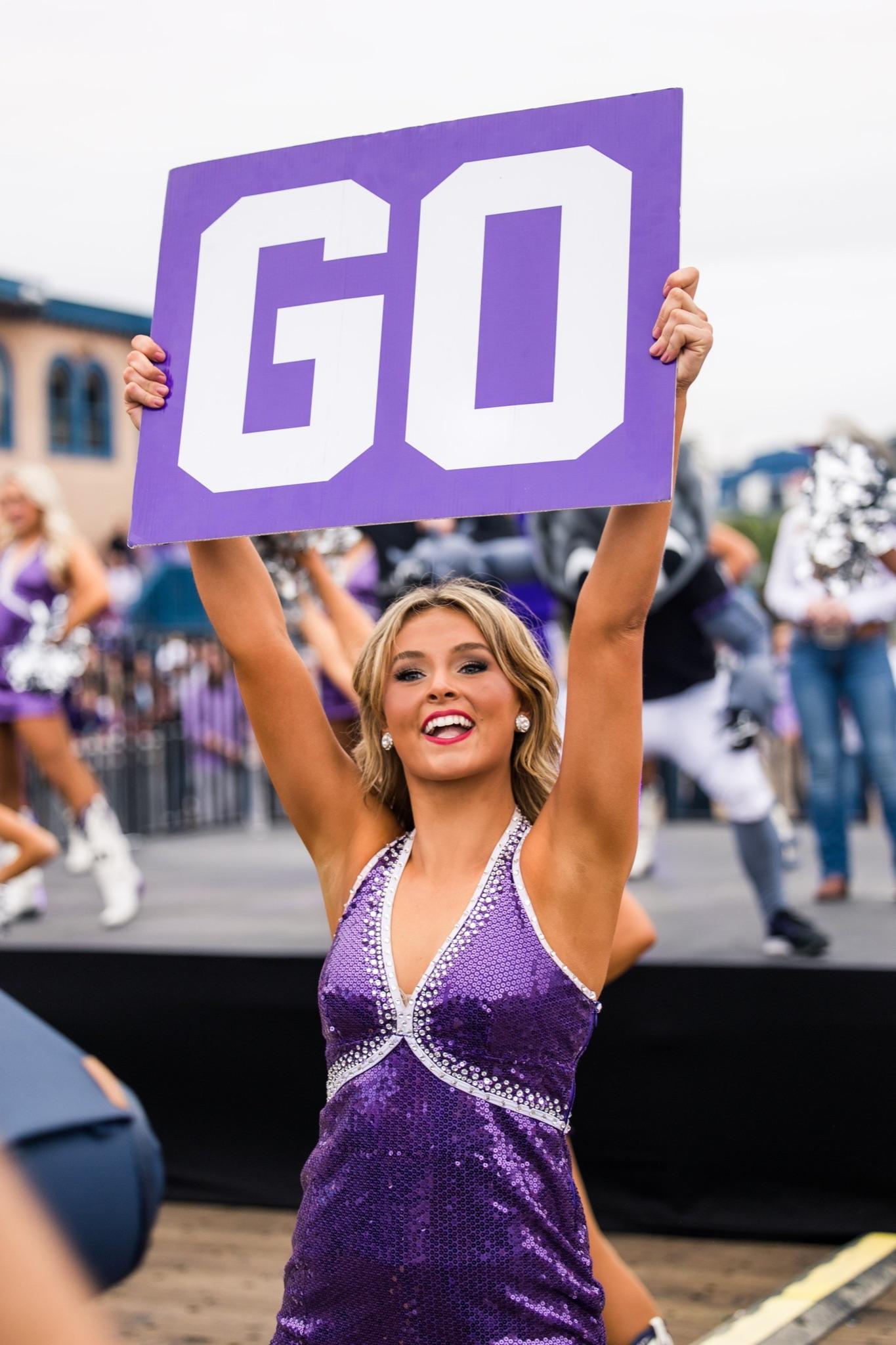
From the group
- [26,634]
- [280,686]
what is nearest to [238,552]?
[280,686]

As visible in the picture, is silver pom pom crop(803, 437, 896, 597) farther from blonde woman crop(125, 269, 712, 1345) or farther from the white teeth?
the white teeth

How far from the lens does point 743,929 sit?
4.66 meters

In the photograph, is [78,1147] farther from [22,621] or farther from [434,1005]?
[22,621]

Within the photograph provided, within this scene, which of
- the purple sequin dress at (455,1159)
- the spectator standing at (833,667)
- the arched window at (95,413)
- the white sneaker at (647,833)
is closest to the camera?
the purple sequin dress at (455,1159)

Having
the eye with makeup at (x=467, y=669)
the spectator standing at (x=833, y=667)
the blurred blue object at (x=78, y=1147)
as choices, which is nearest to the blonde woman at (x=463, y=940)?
the eye with makeup at (x=467, y=669)

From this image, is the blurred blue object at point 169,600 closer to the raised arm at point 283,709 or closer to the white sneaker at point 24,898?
the white sneaker at point 24,898

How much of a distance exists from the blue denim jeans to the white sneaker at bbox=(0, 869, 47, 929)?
2516 mm

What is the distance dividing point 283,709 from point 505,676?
263mm

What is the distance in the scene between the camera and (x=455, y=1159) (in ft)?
5.28

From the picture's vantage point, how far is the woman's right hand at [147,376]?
183cm

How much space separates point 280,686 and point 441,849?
0.27 metres

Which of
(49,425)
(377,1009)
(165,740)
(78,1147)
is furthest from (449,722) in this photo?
(49,425)

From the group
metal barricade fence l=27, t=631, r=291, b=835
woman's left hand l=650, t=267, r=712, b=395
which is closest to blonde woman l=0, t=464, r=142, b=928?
metal barricade fence l=27, t=631, r=291, b=835

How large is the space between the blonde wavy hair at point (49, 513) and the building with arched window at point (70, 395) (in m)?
17.9
